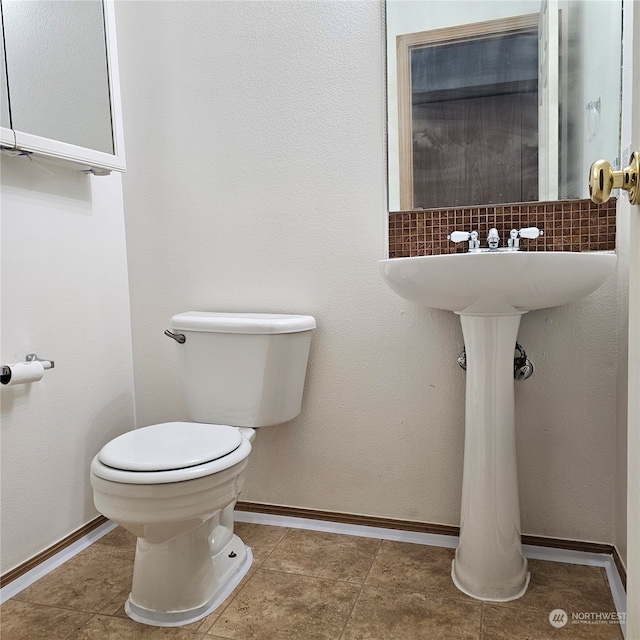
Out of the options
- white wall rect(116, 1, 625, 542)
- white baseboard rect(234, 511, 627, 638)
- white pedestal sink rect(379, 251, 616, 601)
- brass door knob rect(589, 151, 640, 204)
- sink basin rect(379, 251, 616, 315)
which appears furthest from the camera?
white wall rect(116, 1, 625, 542)

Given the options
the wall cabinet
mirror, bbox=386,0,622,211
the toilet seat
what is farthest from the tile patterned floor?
the wall cabinet

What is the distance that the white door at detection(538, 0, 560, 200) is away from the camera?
5.16 ft

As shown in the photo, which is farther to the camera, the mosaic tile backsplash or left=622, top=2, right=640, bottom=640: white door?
the mosaic tile backsplash

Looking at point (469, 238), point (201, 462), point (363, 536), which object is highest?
point (469, 238)

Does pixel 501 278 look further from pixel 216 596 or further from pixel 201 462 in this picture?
pixel 216 596

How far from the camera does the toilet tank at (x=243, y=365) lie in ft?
5.55

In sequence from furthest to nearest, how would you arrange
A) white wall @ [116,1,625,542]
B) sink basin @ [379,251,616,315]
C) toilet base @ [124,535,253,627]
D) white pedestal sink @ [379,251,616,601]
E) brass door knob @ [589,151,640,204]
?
white wall @ [116,1,625,542] → toilet base @ [124,535,253,627] → white pedestal sink @ [379,251,616,601] → sink basin @ [379,251,616,315] → brass door knob @ [589,151,640,204]

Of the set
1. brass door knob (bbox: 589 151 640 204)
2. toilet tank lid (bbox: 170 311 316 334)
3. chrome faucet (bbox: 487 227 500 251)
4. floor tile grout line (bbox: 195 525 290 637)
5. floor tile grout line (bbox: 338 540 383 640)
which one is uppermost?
brass door knob (bbox: 589 151 640 204)

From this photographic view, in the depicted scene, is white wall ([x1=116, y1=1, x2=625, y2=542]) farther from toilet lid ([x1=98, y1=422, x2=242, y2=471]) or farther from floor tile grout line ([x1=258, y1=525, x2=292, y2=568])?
toilet lid ([x1=98, y1=422, x2=242, y2=471])

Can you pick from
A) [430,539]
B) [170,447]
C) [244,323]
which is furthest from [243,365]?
[430,539]

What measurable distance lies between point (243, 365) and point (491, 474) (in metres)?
0.76

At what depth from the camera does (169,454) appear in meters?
1.38

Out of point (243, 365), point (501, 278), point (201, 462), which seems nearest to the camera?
point (501, 278)

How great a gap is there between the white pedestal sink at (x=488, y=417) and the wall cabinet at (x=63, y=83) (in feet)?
3.23
